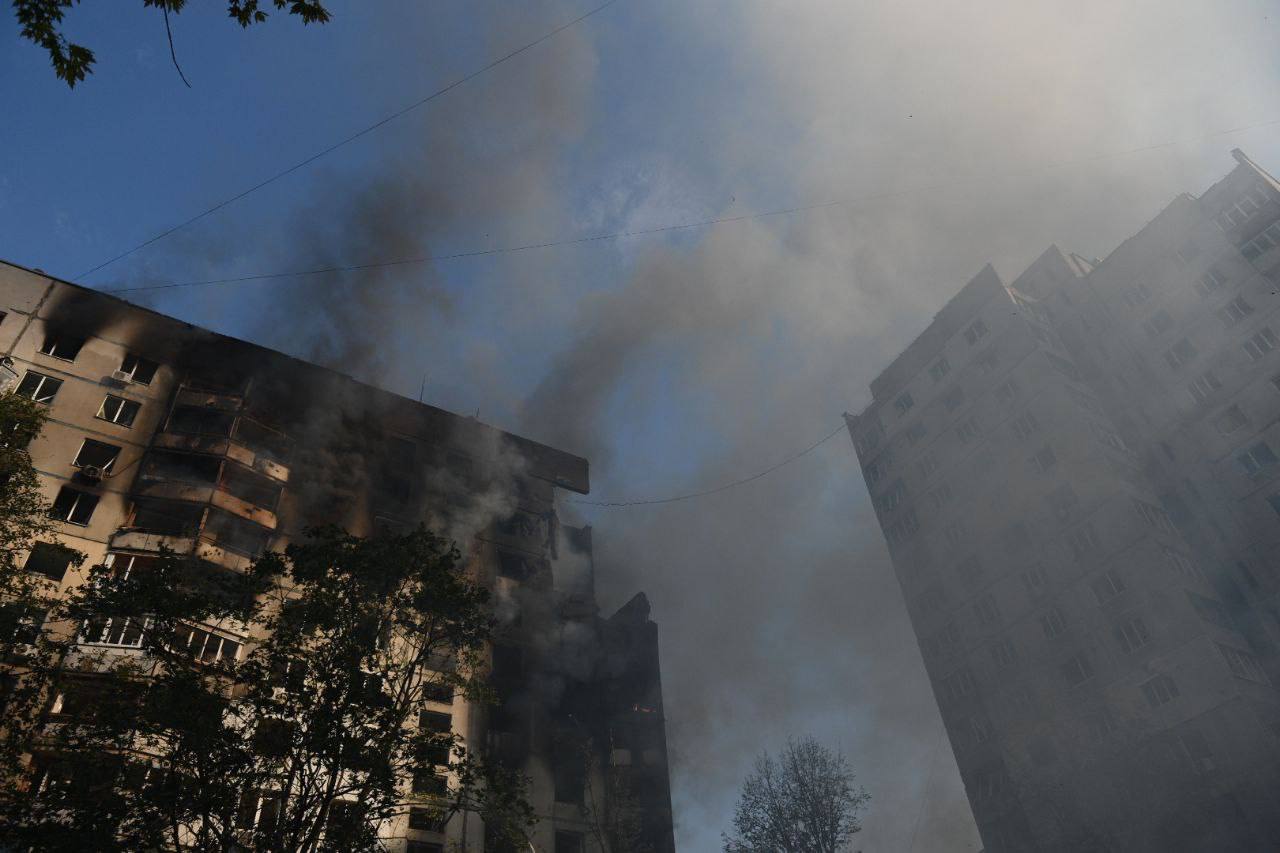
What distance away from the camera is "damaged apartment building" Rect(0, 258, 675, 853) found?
30.9 meters

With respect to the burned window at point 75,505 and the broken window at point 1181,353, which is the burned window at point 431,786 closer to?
the burned window at point 75,505

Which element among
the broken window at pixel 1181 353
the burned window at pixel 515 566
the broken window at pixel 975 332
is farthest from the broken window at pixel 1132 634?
the burned window at pixel 515 566

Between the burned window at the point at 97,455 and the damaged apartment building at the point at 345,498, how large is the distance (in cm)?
8

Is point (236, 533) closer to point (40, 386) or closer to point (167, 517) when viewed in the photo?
point (167, 517)

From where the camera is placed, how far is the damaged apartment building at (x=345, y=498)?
102ft

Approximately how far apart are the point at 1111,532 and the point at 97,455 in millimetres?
50614

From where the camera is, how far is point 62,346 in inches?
1312

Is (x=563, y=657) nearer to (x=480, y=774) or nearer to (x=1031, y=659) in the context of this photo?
(x=480, y=774)

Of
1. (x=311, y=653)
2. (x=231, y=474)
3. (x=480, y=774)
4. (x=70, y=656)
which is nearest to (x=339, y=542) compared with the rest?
(x=311, y=653)

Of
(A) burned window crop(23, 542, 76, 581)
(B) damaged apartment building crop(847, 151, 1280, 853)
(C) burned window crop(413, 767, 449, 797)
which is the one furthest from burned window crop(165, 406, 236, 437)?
(B) damaged apartment building crop(847, 151, 1280, 853)

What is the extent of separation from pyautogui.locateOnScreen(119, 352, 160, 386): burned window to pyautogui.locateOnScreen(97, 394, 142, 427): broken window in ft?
4.04

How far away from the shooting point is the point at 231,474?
33375mm

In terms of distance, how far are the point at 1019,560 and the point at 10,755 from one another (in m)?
49.7

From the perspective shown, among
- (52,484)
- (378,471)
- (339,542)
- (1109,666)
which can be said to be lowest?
(339,542)
